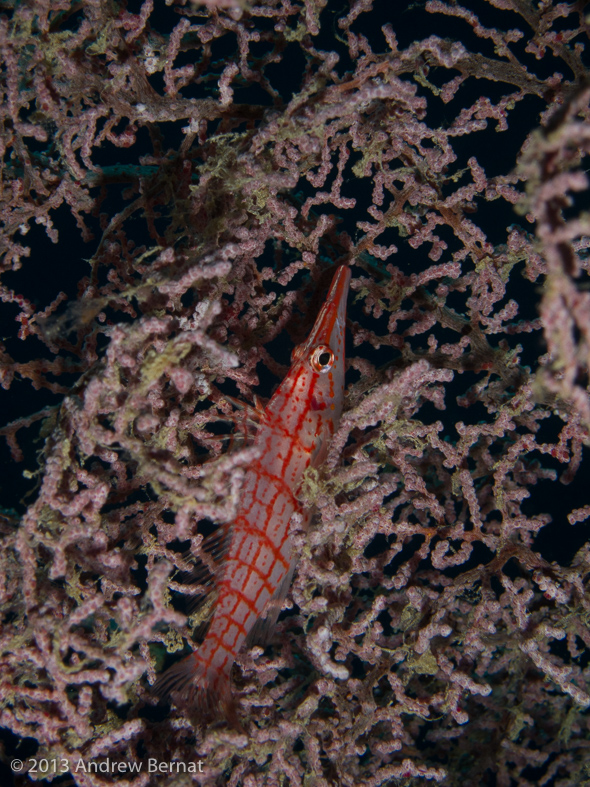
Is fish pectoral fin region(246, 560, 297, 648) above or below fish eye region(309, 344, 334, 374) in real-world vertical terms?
below

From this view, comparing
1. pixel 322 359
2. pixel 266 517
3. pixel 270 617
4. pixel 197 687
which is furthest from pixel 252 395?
pixel 197 687

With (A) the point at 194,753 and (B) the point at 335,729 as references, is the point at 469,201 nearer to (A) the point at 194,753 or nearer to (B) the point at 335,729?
(B) the point at 335,729

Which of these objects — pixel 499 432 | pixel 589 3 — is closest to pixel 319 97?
pixel 589 3

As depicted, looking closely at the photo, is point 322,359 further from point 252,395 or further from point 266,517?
point 266,517

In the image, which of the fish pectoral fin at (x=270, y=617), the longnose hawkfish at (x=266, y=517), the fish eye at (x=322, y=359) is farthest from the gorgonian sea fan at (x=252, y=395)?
the fish eye at (x=322, y=359)

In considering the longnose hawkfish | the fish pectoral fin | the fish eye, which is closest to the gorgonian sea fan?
the fish pectoral fin

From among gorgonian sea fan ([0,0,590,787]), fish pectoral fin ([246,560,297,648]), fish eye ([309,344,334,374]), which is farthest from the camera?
fish pectoral fin ([246,560,297,648])

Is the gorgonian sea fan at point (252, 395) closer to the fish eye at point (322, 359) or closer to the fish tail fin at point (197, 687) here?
the fish tail fin at point (197, 687)

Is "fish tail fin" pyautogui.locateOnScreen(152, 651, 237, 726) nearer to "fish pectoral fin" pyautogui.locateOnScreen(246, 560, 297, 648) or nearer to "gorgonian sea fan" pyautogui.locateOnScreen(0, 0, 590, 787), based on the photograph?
"gorgonian sea fan" pyautogui.locateOnScreen(0, 0, 590, 787)
